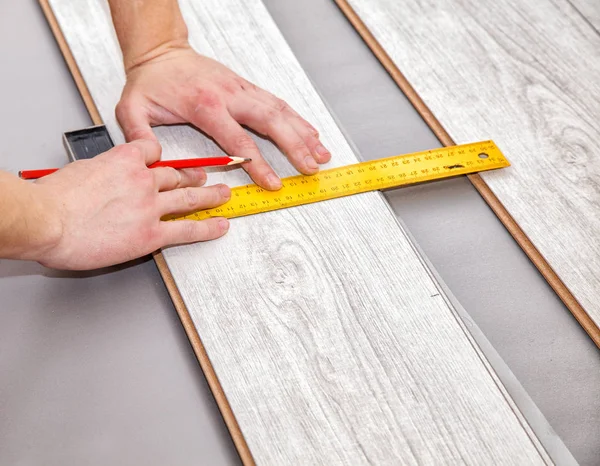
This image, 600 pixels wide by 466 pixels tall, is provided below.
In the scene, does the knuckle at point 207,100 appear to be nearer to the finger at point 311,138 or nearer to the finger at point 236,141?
the finger at point 236,141

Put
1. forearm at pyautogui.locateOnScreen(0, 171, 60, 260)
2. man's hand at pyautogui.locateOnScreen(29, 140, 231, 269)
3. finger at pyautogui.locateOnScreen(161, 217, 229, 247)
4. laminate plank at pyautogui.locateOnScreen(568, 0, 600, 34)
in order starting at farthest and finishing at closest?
laminate plank at pyautogui.locateOnScreen(568, 0, 600, 34)
finger at pyautogui.locateOnScreen(161, 217, 229, 247)
man's hand at pyautogui.locateOnScreen(29, 140, 231, 269)
forearm at pyautogui.locateOnScreen(0, 171, 60, 260)

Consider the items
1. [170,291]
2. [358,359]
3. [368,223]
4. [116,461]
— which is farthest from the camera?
[368,223]

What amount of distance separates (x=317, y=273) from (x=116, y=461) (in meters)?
0.59

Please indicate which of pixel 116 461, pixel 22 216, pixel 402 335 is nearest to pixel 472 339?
pixel 402 335

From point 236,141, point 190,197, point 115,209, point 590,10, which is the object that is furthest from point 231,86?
point 590,10

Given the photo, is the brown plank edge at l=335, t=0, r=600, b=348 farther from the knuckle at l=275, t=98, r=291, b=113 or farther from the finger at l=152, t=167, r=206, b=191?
the finger at l=152, t=167, r=206, b=191

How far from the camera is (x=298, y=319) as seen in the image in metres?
1.59

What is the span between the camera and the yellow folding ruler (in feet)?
5.77

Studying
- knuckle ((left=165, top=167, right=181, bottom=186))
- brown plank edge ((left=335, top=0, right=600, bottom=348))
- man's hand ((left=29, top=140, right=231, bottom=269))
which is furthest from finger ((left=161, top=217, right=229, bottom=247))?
brown plank edge ((left=335, top=0, right=600, bottom=348))

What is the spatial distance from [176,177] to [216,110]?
24 centimetres

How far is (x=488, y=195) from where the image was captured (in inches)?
73.4

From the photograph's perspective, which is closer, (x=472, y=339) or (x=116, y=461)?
(x=116, y=461)

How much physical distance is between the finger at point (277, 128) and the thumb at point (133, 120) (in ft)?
0.73

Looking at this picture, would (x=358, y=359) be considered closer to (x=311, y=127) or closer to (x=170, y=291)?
(x=170, y=291)
